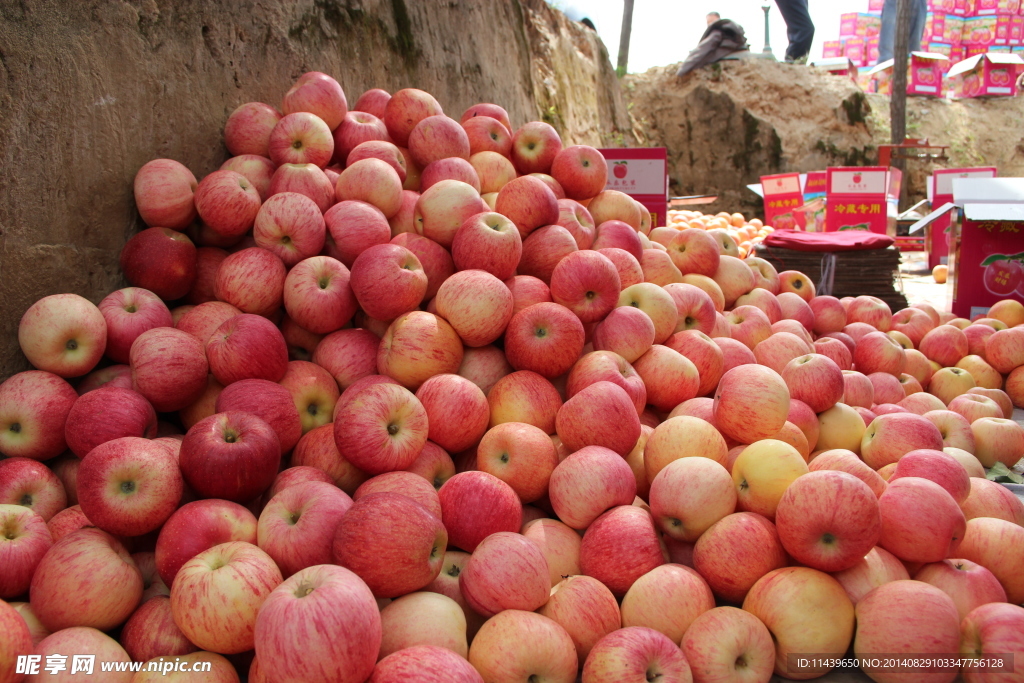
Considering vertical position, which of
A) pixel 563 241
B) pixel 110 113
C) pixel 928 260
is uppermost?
pixel 110 113

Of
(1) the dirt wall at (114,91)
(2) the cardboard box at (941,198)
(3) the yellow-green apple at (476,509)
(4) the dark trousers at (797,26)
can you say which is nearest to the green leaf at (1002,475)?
(3) the yellow-green apple at (476,509)

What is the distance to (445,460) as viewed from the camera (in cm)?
214

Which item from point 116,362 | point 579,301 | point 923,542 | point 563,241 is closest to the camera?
point 923,542

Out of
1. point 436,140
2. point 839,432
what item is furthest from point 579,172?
point 839,432

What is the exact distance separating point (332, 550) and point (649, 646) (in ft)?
2.53

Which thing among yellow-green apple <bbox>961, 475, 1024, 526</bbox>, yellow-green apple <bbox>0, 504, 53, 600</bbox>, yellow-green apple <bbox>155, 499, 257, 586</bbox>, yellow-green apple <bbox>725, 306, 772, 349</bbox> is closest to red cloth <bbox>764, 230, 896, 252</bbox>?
yellow-green apple <bbox>725, 306, 772, 349</bbox>

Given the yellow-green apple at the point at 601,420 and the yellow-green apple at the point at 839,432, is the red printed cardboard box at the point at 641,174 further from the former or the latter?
the yellow-green apple at the point at 601,420

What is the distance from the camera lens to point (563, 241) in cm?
277

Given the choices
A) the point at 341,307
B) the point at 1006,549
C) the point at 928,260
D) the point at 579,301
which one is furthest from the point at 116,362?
the point at 928,260

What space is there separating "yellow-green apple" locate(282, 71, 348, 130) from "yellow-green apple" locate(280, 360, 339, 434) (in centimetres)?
144

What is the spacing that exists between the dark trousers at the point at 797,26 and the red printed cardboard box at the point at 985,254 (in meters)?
10.8

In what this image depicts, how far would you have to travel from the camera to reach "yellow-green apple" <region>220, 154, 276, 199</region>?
9.55 feet

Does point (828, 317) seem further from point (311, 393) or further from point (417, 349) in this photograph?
point (311, 393)

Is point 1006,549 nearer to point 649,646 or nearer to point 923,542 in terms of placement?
point 923,542
